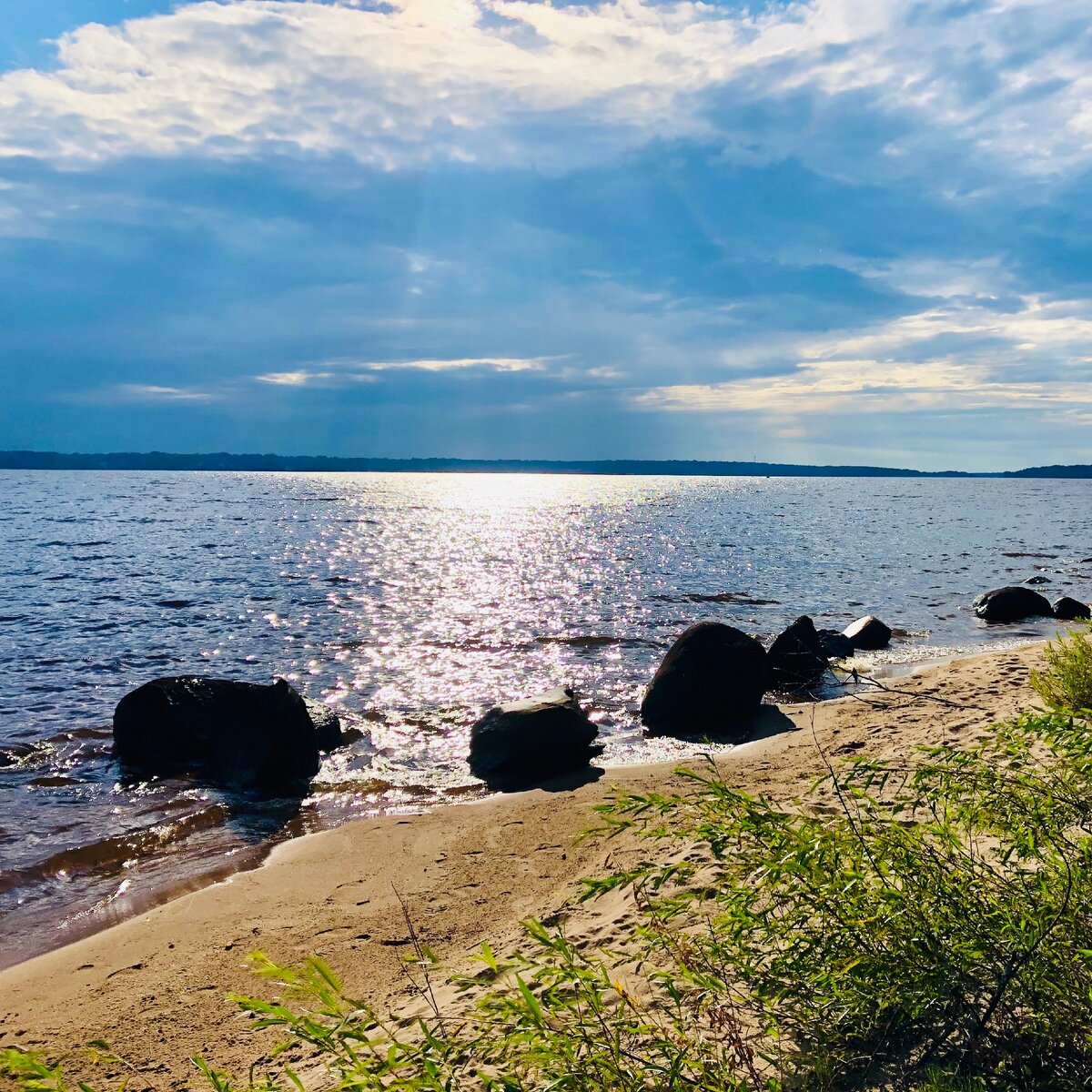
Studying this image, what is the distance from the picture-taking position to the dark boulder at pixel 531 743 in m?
11.8

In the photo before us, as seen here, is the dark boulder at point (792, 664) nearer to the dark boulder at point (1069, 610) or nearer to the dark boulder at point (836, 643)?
the dark boulder at point (836, 643)

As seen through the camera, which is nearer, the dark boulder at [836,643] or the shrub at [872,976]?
the shrub at [872,976]

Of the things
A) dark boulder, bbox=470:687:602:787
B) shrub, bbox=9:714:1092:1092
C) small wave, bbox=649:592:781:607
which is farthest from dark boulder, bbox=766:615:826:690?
shrub, bbox=9:714:1092:1092

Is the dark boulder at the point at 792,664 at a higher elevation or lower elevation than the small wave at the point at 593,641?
higher

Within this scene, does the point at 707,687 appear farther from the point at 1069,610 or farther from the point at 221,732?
the point at 1069,610

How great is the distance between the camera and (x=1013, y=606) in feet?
82.7

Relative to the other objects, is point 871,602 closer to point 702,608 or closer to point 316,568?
point 702,608

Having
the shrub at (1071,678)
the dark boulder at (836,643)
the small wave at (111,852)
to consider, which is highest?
the shrub at (1071,678)

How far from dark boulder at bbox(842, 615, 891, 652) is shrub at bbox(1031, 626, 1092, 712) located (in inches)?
454

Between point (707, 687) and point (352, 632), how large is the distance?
1279 cm

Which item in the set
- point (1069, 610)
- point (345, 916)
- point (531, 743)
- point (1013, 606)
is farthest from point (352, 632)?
point (1069, 610)

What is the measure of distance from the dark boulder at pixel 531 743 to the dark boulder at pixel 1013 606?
63.5 ft

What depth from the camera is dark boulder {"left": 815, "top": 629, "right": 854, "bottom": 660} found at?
19.5m

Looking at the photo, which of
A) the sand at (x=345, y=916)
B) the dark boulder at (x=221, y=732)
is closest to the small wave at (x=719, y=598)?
the sand at (x=345, y=916)
